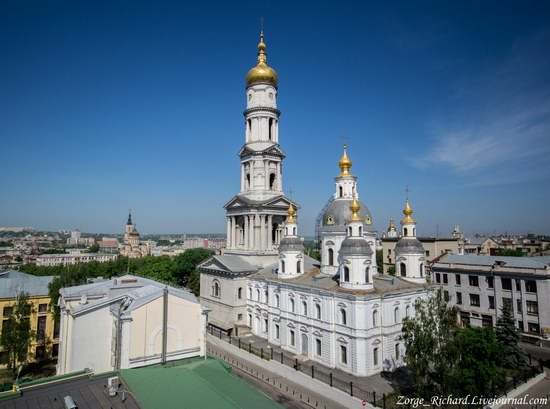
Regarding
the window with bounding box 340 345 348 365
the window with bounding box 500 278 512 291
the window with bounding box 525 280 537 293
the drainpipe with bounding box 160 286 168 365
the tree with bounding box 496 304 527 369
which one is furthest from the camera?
the window with bounding box 500 278 512 291

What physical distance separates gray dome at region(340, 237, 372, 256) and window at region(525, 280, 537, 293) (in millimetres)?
17816

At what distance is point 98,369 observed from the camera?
19.1 m

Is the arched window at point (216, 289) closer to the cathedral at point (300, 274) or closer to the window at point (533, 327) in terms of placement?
the cathedral at point (300, 274)

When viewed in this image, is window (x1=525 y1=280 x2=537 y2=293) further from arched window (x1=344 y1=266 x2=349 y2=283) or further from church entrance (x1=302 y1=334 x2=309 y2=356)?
church entrance (x1=302 y1=334 x2=309 y2=356)

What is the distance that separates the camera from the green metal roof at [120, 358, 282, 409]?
11.8 m

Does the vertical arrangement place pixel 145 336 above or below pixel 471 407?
above

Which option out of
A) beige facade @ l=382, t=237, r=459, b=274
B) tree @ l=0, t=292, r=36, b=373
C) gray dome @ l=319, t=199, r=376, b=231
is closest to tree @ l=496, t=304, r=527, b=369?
gray dome @ l=319, t=199, r=376, b=231

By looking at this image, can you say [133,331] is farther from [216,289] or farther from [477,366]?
[216,289]

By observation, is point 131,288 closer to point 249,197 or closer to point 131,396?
point 131,396

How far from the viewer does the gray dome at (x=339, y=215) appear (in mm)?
32719

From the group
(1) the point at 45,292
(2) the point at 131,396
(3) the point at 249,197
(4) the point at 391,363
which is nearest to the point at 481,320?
(4) the point at 391,363

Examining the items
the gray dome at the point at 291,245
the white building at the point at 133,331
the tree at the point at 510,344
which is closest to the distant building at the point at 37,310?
the white building at the point at 133,331

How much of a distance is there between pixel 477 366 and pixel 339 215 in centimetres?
1659

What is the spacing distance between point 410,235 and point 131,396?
2584 centimetres
